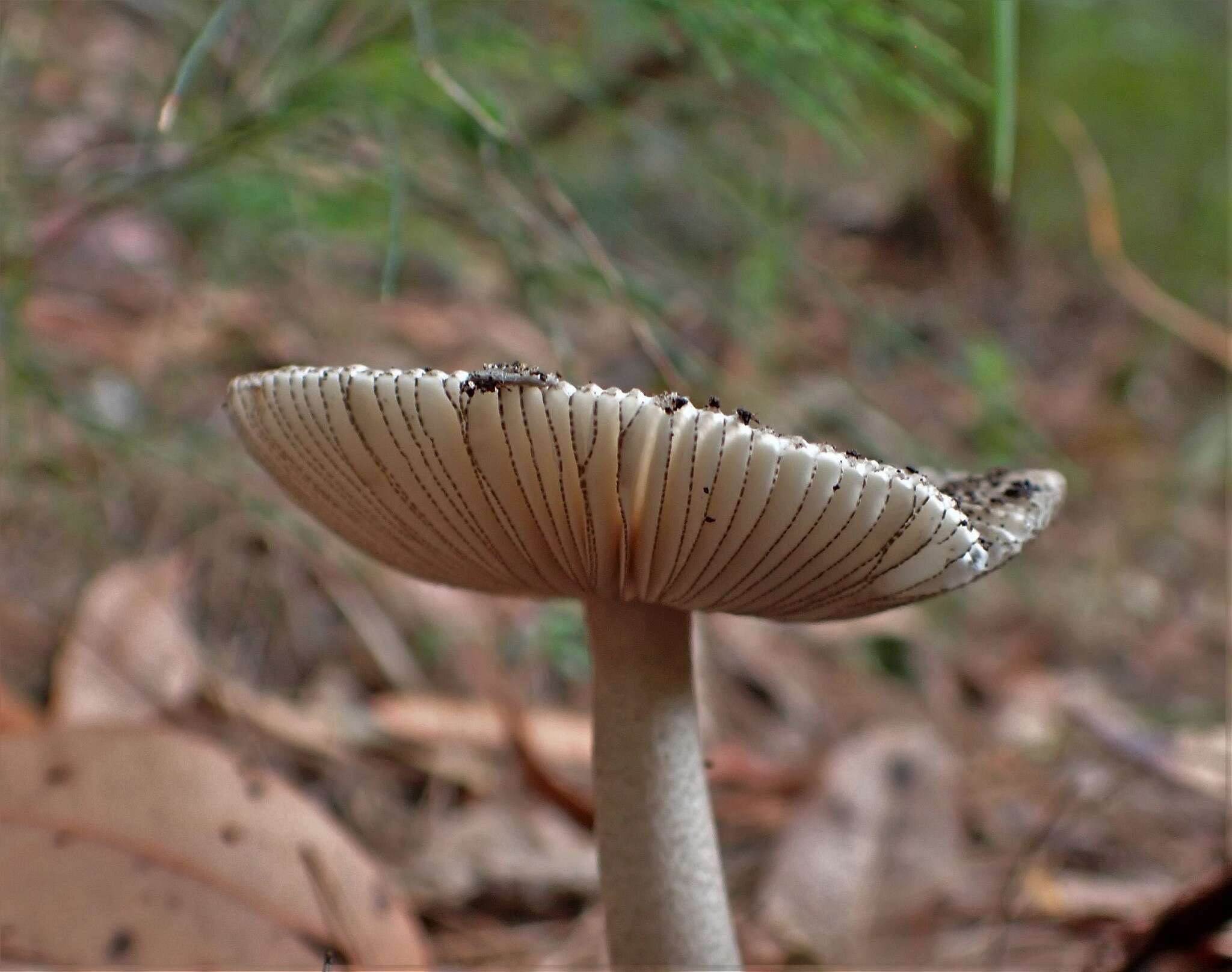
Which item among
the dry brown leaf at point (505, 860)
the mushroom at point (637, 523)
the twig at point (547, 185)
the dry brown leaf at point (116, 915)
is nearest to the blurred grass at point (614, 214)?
the twig at point (547, 185)

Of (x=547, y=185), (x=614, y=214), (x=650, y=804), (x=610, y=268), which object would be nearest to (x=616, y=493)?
(x=650, y=804)

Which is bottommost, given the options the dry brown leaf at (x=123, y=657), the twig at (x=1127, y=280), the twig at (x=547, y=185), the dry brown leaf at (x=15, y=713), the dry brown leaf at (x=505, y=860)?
the dry brown leaf at (x=505, y=860)

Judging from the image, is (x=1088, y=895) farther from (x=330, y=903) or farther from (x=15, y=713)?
(x=15, y=713)

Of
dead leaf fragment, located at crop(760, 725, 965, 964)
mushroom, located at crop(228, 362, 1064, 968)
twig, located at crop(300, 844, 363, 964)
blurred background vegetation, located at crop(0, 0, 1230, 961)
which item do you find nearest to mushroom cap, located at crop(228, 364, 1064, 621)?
mushroom, located at crop(228, 362, 1064, 968)

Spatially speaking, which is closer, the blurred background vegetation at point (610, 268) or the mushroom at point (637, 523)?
the mushroom at point (637, 523)

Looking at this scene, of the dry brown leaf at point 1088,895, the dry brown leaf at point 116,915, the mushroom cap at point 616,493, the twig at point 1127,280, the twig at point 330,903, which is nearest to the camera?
the mushroom cap at point 616,493

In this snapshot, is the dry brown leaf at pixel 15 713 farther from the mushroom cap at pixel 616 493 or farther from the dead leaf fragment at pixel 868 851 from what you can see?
the dead leaf fragment at pixel 868 851
